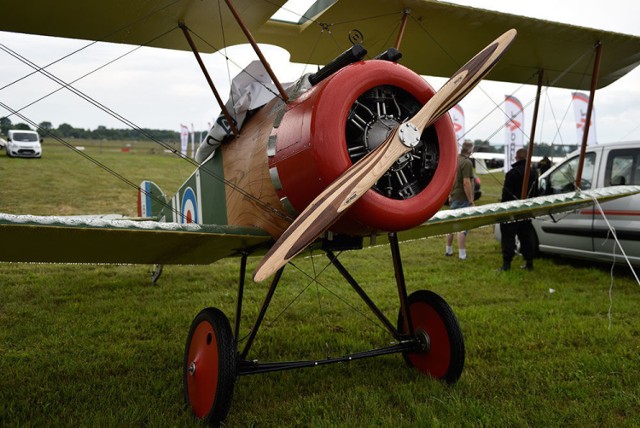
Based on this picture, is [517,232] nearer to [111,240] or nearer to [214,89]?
[214,89]

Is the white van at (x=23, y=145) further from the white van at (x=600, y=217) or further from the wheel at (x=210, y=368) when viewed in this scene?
the wheel at (x=210, y=368)

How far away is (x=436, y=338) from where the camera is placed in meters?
3.60

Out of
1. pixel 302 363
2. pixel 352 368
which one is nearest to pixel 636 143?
pixel 352 368

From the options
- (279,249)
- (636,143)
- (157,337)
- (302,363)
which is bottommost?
(157,337)

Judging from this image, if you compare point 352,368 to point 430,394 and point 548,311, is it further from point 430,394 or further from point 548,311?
point 548,311

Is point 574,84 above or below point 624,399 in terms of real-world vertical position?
above

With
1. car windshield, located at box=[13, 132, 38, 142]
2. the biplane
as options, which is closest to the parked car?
the biplane

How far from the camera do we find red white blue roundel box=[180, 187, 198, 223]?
447 cm

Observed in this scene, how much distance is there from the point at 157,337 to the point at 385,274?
346 centimetres

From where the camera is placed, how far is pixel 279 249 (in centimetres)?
234

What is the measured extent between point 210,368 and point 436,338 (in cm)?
150

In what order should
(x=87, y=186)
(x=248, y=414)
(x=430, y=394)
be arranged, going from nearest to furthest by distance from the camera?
1. (x=248, y=414)
2. (x=430, y=394)
3. (x=87, y=186)

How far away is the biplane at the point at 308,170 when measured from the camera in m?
2.59

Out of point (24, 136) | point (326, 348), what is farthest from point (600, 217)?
point (24, 136)
